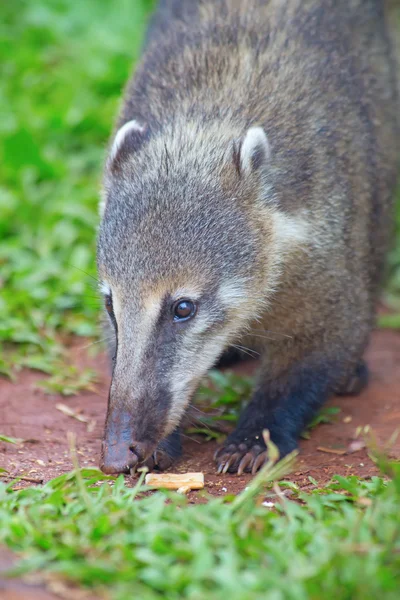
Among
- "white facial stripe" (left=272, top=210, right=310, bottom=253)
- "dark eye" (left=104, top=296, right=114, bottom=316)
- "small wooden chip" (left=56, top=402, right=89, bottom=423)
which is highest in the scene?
"white facial stripe" (left=272, top=210, right=310, bottom=253)

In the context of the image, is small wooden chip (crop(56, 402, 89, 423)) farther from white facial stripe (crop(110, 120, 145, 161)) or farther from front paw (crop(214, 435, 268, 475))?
white facial stripe (crop(110, 120, 145, 161))

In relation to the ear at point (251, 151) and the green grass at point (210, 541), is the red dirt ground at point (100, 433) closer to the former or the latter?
the green grass at point (210, 541)

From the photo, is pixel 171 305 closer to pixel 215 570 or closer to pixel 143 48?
pixel 215 570

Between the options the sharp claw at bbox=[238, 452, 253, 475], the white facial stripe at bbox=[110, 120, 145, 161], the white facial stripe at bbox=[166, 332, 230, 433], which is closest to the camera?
the white facial stripe at bbox=[166, 332, 230, 433]

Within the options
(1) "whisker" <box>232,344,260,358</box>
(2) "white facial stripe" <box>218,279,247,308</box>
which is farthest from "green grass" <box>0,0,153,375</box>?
(2) "white facial stripe" <box>218,279,247,308</box>

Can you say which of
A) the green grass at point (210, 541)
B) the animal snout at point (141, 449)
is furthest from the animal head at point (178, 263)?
the green grass at point (210, 541)

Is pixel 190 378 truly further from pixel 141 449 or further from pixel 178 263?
pixel 178 263

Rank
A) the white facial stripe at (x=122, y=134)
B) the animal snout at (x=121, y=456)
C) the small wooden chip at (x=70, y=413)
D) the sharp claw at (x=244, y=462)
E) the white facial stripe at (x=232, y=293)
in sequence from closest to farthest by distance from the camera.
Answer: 1. the animal snout at (x=121, y=456)
2. the white facial stripe at (x=232, y=293)
3. the sharp claw at (x=244, y=462)
4. the white facial stripe at (x=122, y=134)
5. the small wooden chip at (x=70, y=413)
